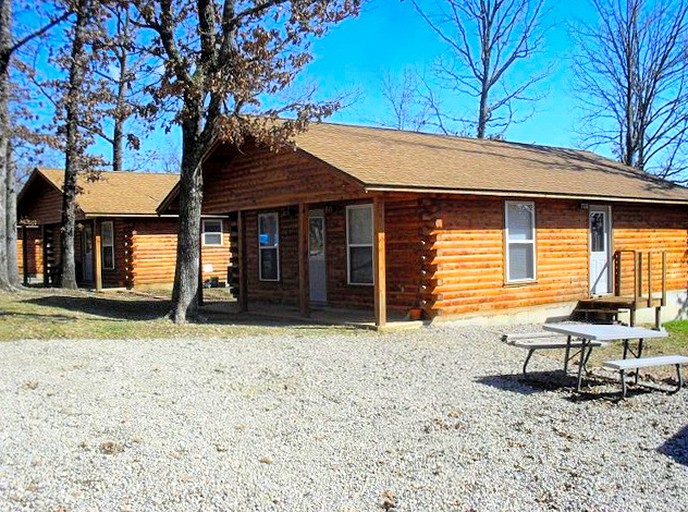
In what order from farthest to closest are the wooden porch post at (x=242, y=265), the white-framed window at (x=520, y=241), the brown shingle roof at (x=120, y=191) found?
1. the brown shingle roof at (x=120, y=191)
2. the wooden porch post at (x=242, y=265)
3. the white-framed window at (x=520, y=241)

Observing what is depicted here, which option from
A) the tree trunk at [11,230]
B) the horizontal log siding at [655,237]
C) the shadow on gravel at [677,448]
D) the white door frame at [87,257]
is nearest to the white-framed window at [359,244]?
the horizontal log siding at [655,237]

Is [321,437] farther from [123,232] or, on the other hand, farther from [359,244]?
[123,232]

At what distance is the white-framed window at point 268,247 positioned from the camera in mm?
17609

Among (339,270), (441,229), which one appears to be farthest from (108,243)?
(441,229)

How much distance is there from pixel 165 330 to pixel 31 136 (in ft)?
40.5

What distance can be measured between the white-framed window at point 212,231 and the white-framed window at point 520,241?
14038 millimetres

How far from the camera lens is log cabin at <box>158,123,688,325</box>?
43.7 feet

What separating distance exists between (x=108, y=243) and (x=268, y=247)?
35.4 ft

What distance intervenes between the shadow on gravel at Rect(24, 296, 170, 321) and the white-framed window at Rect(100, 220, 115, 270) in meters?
6.36

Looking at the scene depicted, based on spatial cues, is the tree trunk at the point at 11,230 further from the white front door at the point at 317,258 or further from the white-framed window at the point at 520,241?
the white-framed window at the point at 520,241

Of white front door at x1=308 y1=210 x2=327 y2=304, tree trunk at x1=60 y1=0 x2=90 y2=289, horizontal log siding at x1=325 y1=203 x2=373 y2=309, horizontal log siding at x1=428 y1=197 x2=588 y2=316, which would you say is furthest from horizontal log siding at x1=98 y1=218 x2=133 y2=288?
horizontal log siding at x1=428 y1=197 x2=588 y2=316

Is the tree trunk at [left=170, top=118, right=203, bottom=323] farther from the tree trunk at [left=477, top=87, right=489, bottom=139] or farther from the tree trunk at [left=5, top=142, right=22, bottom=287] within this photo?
the tree trunk at [left=477, top=87, right=489, bottom=139]

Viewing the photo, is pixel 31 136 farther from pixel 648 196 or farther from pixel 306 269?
pixel 648 196

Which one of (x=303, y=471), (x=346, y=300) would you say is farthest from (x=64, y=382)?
(x=346, y=300)
